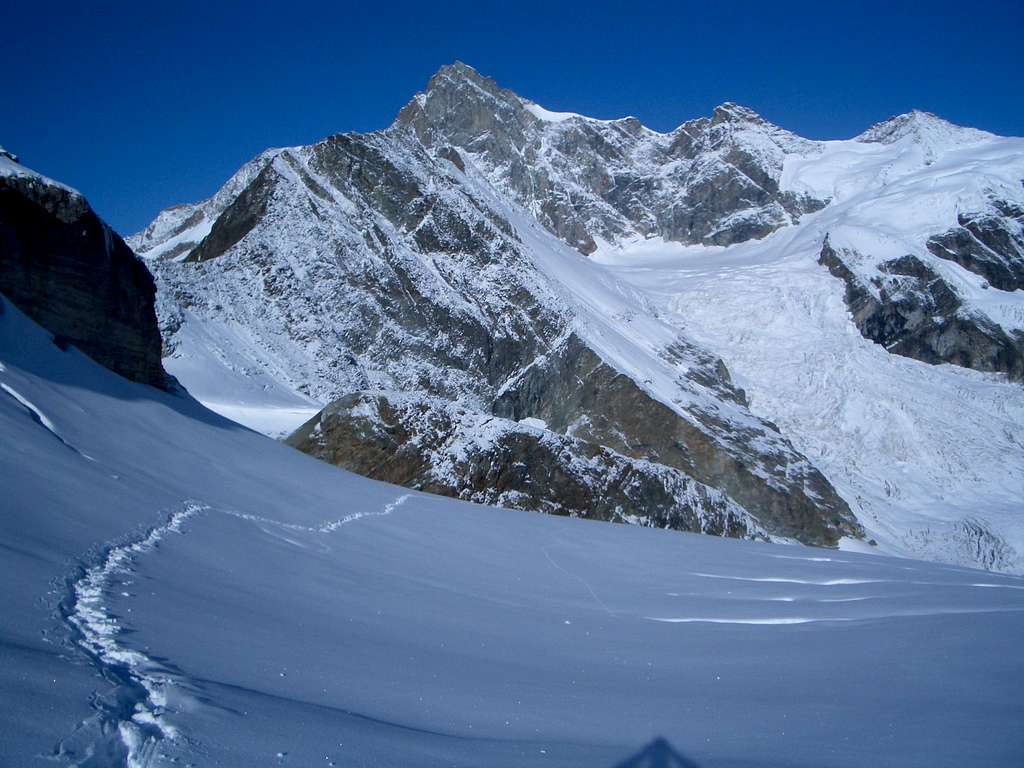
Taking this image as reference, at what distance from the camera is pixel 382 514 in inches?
458

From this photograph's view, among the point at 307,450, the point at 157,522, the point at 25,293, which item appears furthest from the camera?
the point at 307,450

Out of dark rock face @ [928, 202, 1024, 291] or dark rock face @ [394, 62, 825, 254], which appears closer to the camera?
dark rock face @ [928, 202, 1024, 291]

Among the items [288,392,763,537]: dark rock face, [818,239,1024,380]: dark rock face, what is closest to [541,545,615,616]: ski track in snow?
[288,392,763,537]: dark rock face

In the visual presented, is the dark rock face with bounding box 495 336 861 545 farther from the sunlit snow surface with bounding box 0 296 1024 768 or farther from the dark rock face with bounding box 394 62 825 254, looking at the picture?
the dark rock face with bounding box 394 62 825 254

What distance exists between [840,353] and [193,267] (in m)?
34.6

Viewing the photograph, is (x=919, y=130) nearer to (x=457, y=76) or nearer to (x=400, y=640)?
(x=457, y=76)

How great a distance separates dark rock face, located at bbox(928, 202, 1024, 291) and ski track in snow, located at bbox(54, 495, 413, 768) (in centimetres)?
6634

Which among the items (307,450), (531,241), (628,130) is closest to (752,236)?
(628,130)

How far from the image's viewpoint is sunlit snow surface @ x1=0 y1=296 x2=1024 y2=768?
144 inches

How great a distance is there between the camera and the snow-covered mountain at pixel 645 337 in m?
30.4

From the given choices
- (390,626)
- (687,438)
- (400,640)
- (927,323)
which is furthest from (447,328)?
(927,323)

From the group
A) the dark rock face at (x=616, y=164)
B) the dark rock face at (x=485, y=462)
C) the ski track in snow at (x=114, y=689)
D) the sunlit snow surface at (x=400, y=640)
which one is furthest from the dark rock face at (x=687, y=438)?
the dark rock face at (x=616, y=164)

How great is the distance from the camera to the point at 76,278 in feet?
49.4

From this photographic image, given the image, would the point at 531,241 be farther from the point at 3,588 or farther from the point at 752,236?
the point at 3,588
